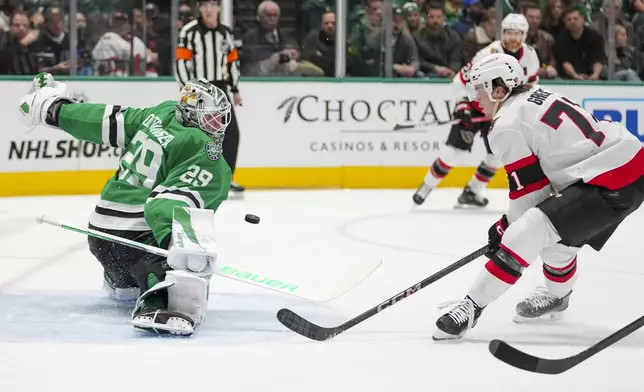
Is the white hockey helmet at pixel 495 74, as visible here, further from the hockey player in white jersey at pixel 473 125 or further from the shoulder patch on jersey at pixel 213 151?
the hockey player in white jersey at pixel 473 125

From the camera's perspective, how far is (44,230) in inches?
207

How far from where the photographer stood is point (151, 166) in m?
3.39

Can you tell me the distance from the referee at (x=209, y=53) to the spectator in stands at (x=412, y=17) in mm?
1444

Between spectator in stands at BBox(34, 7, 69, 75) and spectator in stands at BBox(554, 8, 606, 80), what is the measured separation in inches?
130

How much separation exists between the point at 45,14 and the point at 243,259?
300 centimetres

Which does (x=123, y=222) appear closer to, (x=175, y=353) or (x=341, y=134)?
(x=175, y=353)

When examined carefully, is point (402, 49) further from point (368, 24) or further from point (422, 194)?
point (422, 194)

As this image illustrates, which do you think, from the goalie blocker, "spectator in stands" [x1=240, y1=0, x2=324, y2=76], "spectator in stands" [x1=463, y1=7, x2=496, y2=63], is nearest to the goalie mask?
the goalie blocker

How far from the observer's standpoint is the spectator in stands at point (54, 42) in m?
6.83

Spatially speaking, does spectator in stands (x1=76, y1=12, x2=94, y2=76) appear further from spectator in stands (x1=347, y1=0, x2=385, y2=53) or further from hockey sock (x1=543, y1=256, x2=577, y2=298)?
hockey sock (x1=543, y1=256, x2=577, y2=298)

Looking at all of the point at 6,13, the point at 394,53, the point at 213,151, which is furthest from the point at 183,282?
the point at 394,53

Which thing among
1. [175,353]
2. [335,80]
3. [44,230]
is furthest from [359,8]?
[175,353]

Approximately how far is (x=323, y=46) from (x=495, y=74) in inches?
166

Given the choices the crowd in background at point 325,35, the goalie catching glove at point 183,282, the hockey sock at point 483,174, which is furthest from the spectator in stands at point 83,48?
the goalie catching glove at point 183,282
